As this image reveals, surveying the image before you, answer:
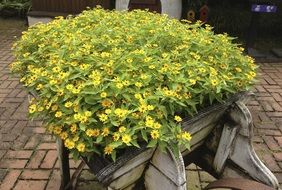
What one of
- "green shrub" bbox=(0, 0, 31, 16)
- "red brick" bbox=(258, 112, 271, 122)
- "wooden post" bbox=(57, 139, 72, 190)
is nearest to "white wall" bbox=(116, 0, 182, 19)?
"green shrub" bbox=(0, 0, 31, 16)

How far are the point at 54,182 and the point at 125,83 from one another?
175cm

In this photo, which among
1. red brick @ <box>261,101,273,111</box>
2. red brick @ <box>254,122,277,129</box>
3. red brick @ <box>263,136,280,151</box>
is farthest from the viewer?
red brick @ <box>261,101,273,111</box>

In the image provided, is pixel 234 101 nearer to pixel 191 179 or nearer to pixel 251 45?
pixel 191 179

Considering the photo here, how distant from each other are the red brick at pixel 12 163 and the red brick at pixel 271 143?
101 inches

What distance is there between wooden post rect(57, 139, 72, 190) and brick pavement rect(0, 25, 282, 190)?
0.24 m

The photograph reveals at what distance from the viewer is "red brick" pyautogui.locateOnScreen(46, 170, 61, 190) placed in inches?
122

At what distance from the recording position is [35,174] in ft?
10.7

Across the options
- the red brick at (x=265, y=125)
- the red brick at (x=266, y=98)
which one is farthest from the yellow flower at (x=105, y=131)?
the red brick at (x=266, y=98)

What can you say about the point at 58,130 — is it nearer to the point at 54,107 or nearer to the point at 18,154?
the point at 54,107

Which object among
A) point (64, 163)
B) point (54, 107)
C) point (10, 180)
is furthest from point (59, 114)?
point (10, 180)

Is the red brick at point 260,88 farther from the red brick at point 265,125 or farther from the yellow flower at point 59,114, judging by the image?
the yellow flower at point 59,114

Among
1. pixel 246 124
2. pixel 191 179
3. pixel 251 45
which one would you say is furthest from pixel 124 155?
pixel 251 45

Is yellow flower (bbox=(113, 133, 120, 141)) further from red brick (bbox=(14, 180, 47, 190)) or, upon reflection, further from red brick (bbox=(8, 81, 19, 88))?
red brick (bbox=(8, 81, 19, 88))

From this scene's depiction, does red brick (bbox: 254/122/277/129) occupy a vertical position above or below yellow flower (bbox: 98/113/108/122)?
below
